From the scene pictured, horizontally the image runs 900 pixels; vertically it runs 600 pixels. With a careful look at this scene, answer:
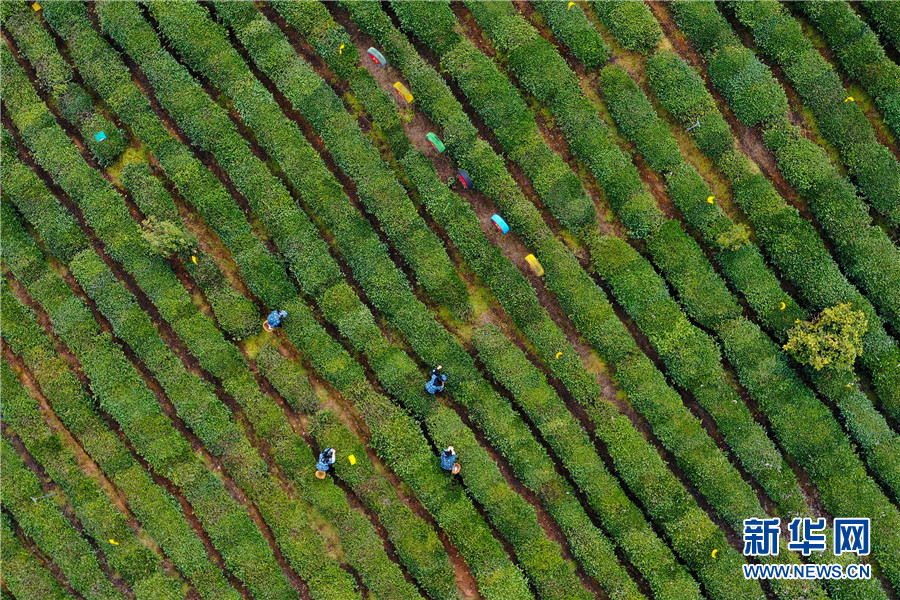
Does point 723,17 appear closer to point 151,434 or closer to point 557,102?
point 557,102

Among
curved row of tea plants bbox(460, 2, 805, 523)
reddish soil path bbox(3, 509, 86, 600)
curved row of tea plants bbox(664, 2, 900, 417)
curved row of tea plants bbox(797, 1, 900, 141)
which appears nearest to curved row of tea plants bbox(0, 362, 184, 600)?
reddish soil path bbox(3, 509, 86, 600)

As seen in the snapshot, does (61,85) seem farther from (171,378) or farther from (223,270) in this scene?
(171,378)

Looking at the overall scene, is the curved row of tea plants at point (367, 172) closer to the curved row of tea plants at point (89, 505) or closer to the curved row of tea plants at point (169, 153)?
the curved row of tea plants at point (169, 153)

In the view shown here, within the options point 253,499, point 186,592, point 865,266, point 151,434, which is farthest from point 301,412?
point 865,266

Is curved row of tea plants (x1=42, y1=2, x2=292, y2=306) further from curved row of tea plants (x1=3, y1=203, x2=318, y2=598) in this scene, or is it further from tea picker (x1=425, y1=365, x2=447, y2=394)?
tea picker (x1=425, y1=365, x2=447, y2=394)

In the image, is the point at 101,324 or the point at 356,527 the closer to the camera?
the point at 356,527

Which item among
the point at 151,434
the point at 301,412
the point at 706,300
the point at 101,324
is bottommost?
the point at 151,434
